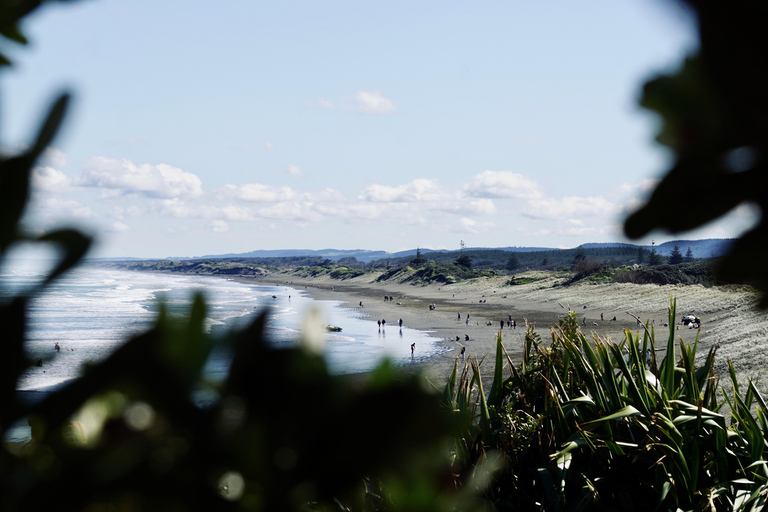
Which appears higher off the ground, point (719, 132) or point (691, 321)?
point (719, 132)

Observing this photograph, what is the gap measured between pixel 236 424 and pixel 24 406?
21 cm

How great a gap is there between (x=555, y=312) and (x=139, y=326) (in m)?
53.0

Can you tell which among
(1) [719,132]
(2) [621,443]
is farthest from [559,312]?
(1) [719,132]

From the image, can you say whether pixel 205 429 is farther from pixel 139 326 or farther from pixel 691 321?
pixel 691 321

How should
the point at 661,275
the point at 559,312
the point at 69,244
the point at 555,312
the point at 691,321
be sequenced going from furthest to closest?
the point at 661,275, the point at 555,312, the point at 559,312, the point at 691,321, the point at 69,244

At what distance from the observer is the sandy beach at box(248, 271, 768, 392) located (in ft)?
77.0

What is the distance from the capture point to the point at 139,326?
49 cm

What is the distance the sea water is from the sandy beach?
109 inches

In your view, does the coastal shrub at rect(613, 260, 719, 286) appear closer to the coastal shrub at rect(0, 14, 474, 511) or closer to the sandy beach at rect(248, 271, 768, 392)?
the sandy beach at rect(248, 271, 768, 392)

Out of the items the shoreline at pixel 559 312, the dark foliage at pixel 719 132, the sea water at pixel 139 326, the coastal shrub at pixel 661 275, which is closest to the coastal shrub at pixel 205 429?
the sea water at pixel 139 326

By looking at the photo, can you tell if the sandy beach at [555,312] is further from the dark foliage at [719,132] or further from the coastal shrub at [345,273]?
the coastal shrub at [345,273]

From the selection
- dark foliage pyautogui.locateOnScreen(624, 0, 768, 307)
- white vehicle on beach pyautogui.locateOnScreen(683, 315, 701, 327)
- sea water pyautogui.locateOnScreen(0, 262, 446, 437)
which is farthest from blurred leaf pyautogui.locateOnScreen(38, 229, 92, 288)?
white vehicle on beach pyautogui.locateOnScreen(683, 315, 701, 327)

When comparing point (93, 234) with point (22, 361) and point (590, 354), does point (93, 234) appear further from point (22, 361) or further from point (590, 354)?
point (590, 354)

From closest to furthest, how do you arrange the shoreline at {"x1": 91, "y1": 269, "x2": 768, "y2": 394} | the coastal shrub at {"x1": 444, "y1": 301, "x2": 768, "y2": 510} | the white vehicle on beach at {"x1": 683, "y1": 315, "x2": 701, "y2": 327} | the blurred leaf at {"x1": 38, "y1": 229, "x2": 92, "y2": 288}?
the blurred leaf at {"x1": 38, "y1": 229, "x2": 92, "y2": 288} < the coastal shrub at {"x1": 444, "y1": 301, "x2": 768, "y2": 510} < the shoreline at {"x1": 91, "y1": 269, "x2": 768, "y2": 394} < the white vehicle on beach at {"x1": 683, "y1": 315, "x2": 701, "y2": 327}
